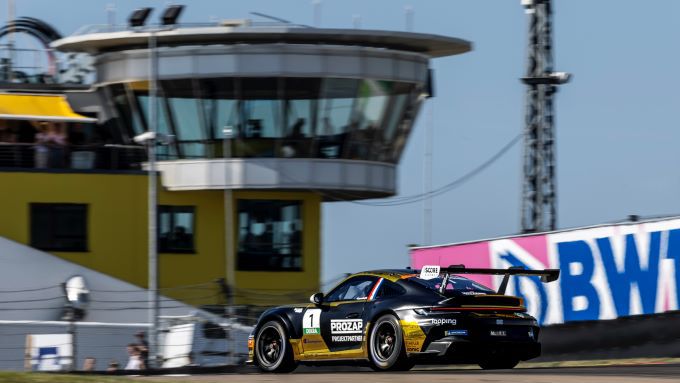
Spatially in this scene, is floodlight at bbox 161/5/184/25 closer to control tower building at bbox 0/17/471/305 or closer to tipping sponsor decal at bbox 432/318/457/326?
control tower building at bbox 0/17/471/305

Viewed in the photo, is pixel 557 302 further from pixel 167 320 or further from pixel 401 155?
pixel 401 155

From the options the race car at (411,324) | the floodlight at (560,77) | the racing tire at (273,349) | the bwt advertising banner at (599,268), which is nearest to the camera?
the race car at (411,324)

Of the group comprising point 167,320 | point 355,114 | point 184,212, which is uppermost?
point 355,114

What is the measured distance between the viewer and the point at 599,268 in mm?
22656

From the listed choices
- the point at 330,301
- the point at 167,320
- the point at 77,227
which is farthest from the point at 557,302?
the point at 77,227

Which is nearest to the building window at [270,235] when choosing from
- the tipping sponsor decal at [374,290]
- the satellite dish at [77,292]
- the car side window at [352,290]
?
the satellite dish at [77,292]

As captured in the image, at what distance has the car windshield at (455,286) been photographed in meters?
16.2

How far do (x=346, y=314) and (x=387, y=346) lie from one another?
0.91 metres

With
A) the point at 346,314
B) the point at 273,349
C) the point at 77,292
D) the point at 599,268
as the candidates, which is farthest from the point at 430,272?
the point at 77,292

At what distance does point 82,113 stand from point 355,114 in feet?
27.9

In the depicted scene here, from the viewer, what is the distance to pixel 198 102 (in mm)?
39875

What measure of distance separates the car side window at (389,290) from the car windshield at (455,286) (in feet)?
0.66

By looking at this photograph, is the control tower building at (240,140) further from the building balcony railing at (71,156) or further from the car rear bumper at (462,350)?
the car rear bumper at (462,350)

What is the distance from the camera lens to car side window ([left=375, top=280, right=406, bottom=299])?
16547mm
